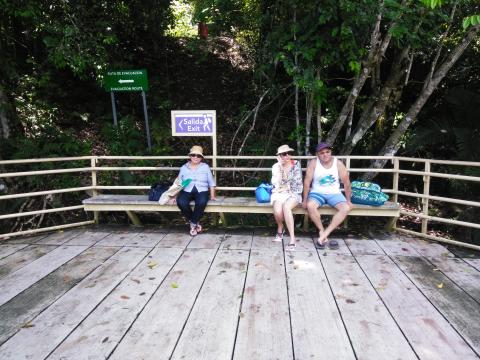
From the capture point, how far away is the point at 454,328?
2916mm

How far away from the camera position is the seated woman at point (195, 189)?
17.4 feet

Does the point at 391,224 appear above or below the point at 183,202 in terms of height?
below

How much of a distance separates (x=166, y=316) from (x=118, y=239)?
92.9 inches

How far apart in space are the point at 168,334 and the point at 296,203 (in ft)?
8.60

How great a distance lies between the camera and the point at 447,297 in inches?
136

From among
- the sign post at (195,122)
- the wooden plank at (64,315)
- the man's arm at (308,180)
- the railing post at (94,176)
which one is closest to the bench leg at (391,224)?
the man's arm at (308,180)

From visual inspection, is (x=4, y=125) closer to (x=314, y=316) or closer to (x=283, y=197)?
(x=283, y=197)

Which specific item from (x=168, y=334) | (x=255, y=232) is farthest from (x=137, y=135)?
(x=168, y=334)

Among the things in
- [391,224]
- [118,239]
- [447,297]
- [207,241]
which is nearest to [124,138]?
[118,239]

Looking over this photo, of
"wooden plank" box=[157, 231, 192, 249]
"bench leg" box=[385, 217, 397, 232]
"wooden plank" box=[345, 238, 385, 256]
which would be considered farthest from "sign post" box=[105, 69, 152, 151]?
"bench leg" box=[385, 217, 397, 232]

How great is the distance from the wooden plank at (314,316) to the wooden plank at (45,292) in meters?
2.09

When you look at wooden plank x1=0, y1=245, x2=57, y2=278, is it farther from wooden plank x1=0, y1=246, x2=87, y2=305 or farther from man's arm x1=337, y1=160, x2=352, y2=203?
man's arm x1=337, y1=160, x2=352, y2=203

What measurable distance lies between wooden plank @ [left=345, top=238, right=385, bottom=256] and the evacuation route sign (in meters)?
2.54

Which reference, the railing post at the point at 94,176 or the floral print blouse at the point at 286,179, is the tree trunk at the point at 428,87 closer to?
the floral print blouse at the point at 286,179
